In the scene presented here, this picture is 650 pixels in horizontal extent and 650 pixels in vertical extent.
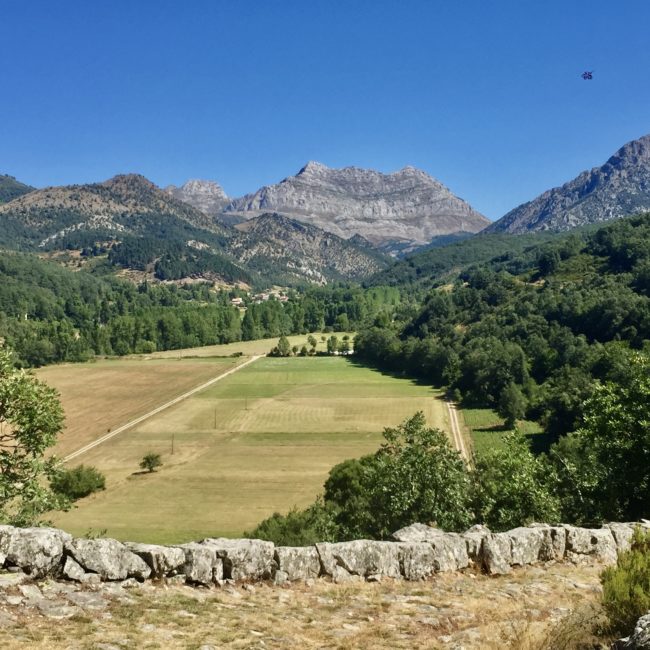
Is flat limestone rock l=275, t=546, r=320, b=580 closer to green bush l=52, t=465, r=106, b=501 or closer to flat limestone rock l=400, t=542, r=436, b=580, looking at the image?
flat limestone rock l=400, t=542, r=436, b=580

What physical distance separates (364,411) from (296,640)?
106 m

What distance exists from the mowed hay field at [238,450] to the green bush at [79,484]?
1498 mm

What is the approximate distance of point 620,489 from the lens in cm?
2998

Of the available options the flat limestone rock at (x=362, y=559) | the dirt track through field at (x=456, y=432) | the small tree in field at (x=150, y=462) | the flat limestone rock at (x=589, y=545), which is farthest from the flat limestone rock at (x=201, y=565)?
the dirt track through field at (x=456, y=432)

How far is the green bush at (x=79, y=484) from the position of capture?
68125 mm

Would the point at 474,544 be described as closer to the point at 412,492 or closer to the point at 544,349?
the point at 412,492

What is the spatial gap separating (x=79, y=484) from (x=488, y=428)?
7123 centimetres

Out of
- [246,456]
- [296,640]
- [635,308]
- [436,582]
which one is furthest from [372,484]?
[635,308]

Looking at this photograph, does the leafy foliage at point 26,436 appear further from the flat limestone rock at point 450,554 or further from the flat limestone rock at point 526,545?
the flat limestone rock at point 526,545

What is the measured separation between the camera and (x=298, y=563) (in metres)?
19.6

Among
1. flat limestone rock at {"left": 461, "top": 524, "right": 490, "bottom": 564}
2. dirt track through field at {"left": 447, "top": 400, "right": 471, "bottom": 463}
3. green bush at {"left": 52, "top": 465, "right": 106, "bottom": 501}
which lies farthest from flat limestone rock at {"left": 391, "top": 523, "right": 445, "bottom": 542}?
dirt track through field at {"left": 447, "top": 400, "right": 471, "bottom": 463}

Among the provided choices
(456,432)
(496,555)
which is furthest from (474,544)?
(456,432)

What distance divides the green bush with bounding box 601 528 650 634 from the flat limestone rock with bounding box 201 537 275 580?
34.1 ft

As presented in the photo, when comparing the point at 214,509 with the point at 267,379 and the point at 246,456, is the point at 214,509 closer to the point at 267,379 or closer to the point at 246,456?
the point at 246,456
